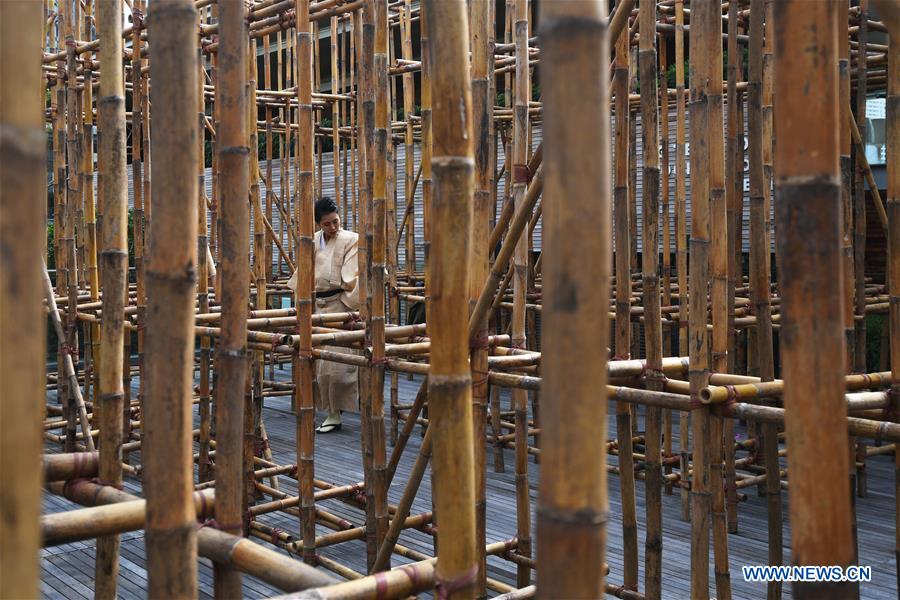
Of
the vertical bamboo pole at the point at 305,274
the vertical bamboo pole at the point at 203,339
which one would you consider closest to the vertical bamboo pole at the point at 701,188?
the vertical bamboo pole at the point at 305,274

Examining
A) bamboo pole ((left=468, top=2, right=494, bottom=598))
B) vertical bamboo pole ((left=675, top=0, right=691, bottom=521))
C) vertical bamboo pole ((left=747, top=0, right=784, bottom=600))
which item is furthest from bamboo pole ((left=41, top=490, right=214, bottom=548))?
vertical bamboo pole ((left=675, top=0, right=691, bottom=521))

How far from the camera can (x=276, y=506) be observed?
10.6ft

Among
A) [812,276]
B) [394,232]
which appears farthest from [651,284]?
[394,232]

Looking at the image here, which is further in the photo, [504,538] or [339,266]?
[339,266]

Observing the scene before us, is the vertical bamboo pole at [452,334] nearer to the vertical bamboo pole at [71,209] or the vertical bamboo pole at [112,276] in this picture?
the vertical bamboo pole at [112,276]

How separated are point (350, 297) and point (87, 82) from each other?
177 centimetres

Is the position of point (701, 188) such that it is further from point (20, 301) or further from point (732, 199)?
point (20, 301)

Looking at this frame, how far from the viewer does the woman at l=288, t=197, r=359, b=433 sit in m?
4.73

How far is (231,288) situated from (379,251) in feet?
4.60

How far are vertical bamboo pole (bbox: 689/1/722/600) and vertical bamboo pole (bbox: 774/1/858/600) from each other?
1083mm

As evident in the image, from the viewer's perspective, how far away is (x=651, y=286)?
7.37 ft

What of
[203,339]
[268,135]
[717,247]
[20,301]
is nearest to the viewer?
[20,301]

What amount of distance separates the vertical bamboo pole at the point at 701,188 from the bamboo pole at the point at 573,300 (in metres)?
1.21

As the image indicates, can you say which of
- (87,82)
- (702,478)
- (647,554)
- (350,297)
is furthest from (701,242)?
(87,82)
